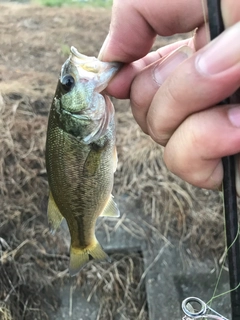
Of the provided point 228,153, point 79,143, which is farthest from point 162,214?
point 228,153

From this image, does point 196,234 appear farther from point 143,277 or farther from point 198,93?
point 198,93

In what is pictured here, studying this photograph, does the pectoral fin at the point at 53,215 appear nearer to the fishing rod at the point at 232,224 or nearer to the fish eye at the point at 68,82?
the fish eye at the point at 68,82

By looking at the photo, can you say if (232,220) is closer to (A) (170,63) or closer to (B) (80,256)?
(A) (170,63)

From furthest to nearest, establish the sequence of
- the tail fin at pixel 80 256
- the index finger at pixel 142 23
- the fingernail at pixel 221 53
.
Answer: the tail fin at pixel 80 256
the index finger at pixel 142 23
the fingernail at pixel 221 53

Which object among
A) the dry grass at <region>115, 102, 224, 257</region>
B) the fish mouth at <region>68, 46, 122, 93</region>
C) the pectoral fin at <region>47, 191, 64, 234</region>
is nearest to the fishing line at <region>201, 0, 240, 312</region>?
the fish mouth at <region>68, 46, 122, 93</region>

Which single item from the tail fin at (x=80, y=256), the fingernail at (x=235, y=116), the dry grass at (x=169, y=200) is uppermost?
the fingernail at (x=235, y=116)

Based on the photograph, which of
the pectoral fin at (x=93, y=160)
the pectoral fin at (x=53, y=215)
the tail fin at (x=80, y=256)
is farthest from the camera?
the tail fin at (x=80, y=256)

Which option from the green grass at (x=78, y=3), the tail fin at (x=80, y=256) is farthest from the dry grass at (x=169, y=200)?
the green grass at (x=78, y=3)

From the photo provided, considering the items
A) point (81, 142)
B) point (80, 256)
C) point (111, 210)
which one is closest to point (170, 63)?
point (81, 142)
